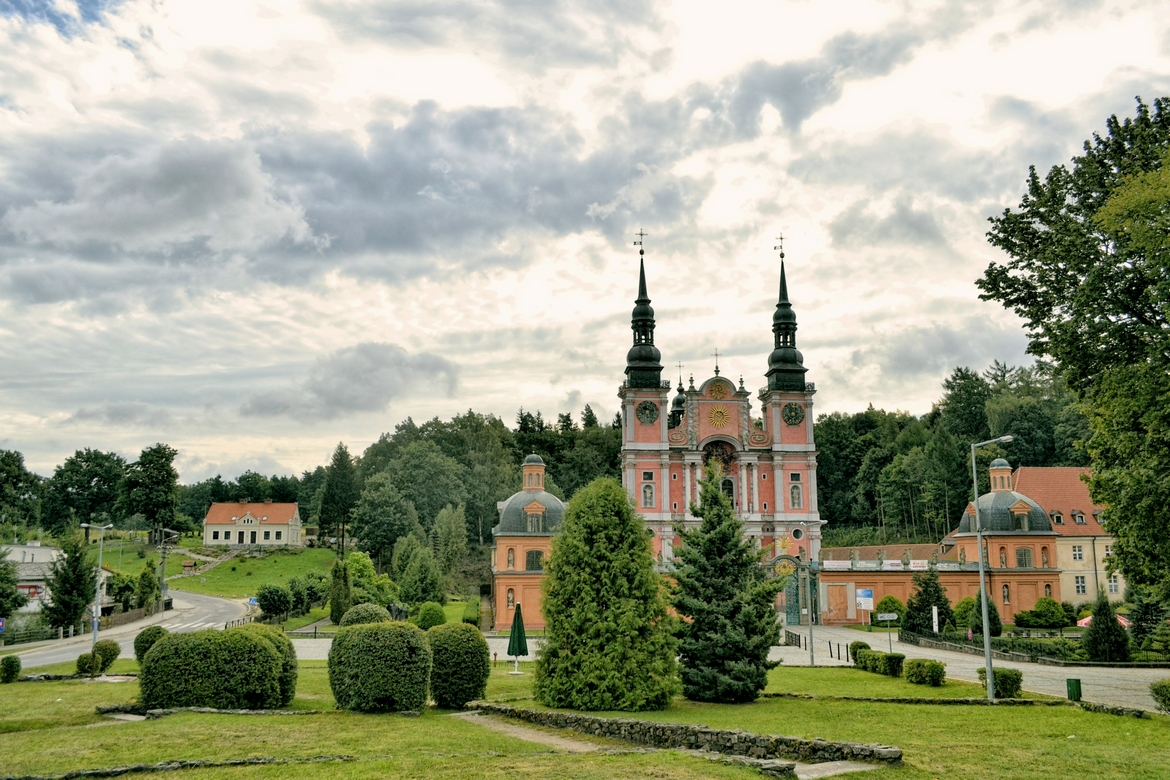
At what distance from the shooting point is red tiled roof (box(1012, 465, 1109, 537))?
6353 centimetres

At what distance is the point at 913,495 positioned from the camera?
94125mm

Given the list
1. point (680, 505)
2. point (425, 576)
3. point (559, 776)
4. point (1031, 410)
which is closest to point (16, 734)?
point (559, 776)

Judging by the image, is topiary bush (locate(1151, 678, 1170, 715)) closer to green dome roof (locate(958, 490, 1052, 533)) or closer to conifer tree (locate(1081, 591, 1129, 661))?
conifer tree (locate(1081, 591, 1129, 661))

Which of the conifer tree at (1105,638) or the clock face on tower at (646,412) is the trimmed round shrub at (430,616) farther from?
the conifer tree at (1105,638)

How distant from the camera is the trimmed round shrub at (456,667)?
23.7m

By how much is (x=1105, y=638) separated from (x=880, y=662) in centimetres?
1160

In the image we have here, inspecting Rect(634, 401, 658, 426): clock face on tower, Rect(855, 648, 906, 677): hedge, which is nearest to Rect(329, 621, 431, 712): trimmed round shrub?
Rect(855, 648, 906, 677): hedge

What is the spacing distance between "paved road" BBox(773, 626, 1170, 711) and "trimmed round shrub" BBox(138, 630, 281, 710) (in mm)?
21970

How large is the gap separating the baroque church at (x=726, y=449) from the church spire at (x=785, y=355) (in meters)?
0.09

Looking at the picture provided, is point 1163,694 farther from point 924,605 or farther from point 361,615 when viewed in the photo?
point 924,605

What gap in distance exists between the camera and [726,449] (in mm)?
67188

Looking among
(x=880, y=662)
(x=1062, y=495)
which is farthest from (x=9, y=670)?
(x=1062, y=495)

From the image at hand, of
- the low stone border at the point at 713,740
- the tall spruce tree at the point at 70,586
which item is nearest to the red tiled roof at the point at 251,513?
the tall spruce tree at the point at 70,586

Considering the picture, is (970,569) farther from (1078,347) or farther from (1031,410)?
(1078,347)
